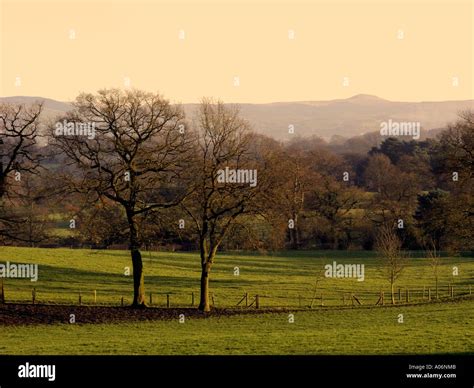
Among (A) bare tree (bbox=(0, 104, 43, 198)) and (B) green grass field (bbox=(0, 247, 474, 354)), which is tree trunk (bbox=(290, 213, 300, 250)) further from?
(A) bare tree (bbox=(0, 104, 43, 198))

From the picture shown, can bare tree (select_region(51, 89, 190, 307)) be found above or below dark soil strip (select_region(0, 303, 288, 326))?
above

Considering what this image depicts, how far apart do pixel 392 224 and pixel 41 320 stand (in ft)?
206

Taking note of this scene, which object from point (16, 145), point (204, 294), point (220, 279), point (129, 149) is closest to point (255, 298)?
point (204, 294)

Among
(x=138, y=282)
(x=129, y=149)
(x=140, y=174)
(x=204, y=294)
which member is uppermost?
(x=129, y=149)

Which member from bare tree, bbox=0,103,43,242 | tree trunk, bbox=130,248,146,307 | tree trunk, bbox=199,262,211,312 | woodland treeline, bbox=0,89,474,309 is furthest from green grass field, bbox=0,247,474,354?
bare tree, bbox=0,103,43,242

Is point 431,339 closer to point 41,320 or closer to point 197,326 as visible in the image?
point 197,326

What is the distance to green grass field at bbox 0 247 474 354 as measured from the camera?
27672 millimetres

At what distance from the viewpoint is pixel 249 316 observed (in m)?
42.3

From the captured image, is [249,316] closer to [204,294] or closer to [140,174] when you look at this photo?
[204,294]

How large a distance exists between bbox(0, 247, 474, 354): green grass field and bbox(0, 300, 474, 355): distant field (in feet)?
0.16

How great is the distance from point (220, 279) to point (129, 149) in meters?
25.4

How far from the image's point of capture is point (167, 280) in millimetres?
62094

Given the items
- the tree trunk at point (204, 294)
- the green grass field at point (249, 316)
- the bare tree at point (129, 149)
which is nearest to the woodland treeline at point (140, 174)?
the bare tree at point (129, 149)
